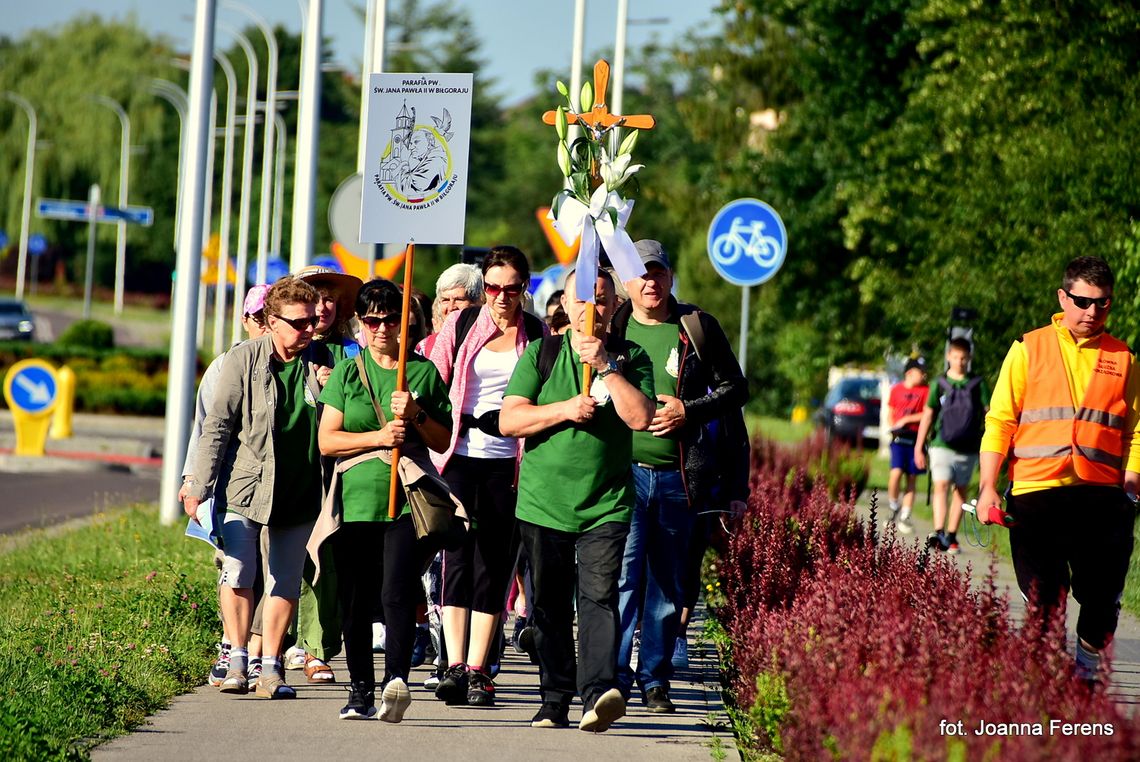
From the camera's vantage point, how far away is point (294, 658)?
9719 mm

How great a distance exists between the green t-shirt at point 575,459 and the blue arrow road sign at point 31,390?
63.8 ft

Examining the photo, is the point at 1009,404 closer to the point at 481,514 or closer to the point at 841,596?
the point at 841,596

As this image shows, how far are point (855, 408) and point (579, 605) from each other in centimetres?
3430

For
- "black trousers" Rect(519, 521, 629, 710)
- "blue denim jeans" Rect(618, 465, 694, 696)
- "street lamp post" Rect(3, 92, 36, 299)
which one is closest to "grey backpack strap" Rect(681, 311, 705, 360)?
"blue denim jeans" Rect(618, 465, 694, 696)

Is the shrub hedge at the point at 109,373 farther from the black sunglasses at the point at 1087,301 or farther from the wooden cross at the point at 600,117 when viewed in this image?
the black sunglasses at the point at 1087,301

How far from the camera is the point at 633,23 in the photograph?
3180cm

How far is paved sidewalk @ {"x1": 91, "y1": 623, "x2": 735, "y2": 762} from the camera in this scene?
23.4ft

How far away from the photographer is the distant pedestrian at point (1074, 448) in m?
7.86

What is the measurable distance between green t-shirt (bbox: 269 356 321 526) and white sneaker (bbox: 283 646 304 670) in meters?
1.41

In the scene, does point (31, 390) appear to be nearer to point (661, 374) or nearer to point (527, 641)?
point (527, 641)

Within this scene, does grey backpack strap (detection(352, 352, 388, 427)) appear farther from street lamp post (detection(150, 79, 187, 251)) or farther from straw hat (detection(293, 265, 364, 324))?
street lamp post (detection(150, 79, 187, 251))

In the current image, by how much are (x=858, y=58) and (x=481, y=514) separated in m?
21.8

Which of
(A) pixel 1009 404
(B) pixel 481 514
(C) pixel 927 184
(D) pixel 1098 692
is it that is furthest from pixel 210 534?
(C) pixel 927 184

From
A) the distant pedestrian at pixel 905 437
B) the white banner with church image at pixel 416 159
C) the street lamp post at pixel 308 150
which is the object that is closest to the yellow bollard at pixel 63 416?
the street lamp post at pixel 308 150
